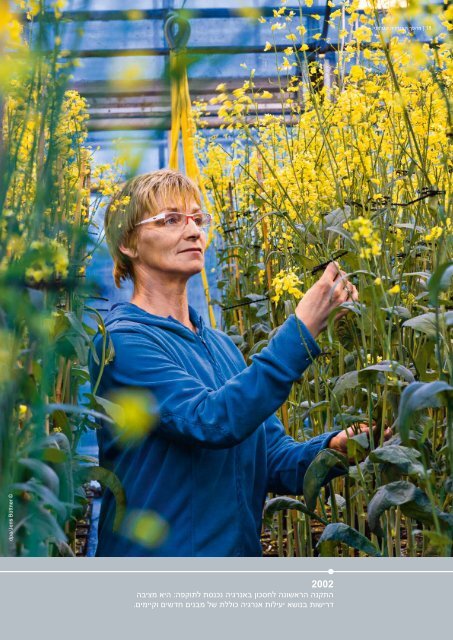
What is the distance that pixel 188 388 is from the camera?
1.74 m

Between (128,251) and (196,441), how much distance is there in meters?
0.55

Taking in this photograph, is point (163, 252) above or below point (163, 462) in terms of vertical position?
above

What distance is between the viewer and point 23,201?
4.27 feet

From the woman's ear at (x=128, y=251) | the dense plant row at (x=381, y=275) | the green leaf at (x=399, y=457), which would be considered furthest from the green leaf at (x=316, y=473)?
the woman's ear at (x=128, y=251)

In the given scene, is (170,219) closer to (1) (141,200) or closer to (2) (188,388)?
(1) (141,200)

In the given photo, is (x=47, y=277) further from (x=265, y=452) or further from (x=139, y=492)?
(x=265, y=452)

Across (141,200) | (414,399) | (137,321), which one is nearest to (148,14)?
(141,200)

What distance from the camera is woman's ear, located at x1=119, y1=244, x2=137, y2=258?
206 centimetres

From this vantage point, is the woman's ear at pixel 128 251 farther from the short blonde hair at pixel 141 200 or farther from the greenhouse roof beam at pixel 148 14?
the greenhouse roof beam at pixel 148 14

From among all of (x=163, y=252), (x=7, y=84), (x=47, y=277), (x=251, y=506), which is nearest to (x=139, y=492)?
(x=251, y=506)

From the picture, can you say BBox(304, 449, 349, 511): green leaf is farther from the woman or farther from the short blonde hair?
the short blonde hair
